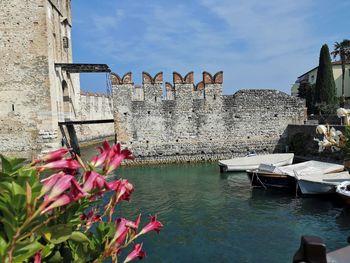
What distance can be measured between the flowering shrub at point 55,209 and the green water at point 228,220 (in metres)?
5.59

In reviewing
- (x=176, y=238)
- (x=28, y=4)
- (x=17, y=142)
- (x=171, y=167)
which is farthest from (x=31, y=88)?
(x=176, y=238)

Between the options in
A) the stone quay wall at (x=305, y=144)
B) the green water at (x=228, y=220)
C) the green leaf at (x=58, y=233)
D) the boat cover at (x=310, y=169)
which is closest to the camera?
the green leaf at (x=58, y=233)

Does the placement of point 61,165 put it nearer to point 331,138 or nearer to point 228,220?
point 331,138

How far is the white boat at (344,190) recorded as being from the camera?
30.8 ft

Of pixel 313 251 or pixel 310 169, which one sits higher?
pixel 313 251

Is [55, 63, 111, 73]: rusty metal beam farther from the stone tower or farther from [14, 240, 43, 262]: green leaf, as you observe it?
[14, 240, 43, 262]: green leaf

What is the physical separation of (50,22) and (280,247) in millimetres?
16908

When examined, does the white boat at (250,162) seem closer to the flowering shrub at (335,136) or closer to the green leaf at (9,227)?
the flowering shrub at (335,136)

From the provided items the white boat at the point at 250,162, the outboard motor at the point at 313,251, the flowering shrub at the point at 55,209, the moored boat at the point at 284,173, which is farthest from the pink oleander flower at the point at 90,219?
the white boat at the point at 250,162

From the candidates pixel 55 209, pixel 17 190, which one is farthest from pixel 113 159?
pixel 17 190

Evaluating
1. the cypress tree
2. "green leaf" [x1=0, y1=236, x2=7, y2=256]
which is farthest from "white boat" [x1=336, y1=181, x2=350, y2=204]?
the cypress tree

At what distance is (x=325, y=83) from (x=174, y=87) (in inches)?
700

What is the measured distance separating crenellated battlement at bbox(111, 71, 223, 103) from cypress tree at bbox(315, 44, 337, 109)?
1556 centimetres

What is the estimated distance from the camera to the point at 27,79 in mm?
18078
